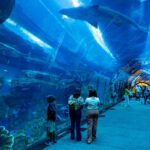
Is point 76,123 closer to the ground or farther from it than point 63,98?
closer to the ground

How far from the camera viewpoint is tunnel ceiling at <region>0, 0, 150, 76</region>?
761cm

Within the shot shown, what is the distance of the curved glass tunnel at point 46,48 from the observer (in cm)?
735

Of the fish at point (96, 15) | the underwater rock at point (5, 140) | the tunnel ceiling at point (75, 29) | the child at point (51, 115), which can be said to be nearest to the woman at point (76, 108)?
the child at point (51, 115)

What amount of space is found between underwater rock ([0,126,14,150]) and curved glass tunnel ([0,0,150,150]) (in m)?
0.04

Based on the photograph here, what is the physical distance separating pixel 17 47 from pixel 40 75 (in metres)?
1.85

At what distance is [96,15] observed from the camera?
11.5 metres

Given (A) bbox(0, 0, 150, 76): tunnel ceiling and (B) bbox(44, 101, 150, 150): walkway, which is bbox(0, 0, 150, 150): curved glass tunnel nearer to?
(A) bbox(0, 0, 150, 76): tunnel ceiling

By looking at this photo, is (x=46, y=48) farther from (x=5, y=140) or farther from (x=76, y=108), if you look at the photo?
(x=5, y=140)

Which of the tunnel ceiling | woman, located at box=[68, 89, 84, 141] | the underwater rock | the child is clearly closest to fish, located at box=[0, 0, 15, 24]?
the tunnel ceiling

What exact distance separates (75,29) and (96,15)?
2.65 feet

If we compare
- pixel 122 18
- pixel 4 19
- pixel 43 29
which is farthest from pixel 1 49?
pixel 122 18

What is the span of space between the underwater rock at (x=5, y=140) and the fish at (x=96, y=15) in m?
3.95

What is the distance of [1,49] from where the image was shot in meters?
6.93

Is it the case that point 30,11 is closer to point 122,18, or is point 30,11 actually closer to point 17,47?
point 17,47
